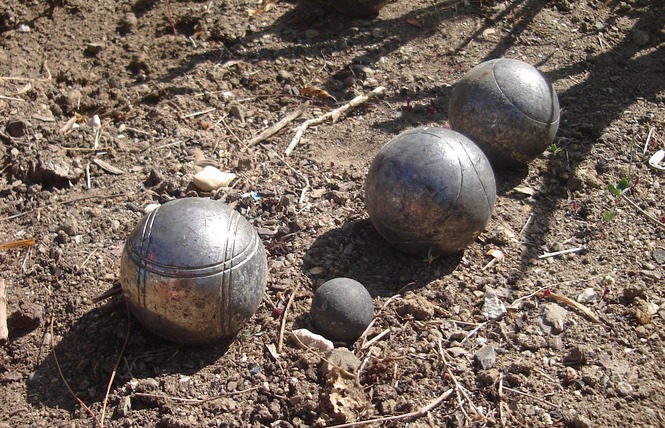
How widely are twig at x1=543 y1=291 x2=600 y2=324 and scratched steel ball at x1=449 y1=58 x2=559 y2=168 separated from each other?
5.42ft

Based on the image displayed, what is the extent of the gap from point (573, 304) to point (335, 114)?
11.1ft

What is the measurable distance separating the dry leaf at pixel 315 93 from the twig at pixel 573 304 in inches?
139

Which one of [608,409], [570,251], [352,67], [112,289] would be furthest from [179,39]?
[608,409]

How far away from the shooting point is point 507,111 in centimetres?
631

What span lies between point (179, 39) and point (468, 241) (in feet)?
15.3

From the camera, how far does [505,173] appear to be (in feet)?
22.4

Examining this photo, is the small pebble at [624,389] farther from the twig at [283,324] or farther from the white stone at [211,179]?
the white stone at [211,179]

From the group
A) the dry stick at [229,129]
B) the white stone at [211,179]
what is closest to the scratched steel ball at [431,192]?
the white stone at [211,179]

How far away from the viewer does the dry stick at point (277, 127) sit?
23.3ft

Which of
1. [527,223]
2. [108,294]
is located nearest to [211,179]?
[108,294]

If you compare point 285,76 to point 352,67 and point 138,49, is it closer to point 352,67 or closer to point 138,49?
point 352,67

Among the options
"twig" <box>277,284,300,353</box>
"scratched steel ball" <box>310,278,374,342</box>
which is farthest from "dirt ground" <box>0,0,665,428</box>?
"scratched steel ball" <box>310,278,374,342</box>

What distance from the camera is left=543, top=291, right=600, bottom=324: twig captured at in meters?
5.17

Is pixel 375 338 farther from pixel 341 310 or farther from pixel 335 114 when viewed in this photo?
pixel 335 114
